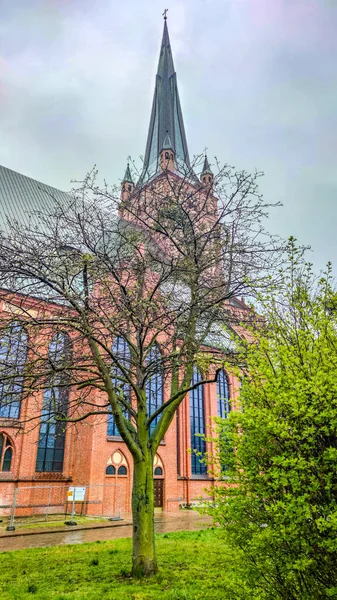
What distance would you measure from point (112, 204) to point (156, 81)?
4499 centimetres

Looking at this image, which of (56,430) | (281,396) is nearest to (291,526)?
(281,396)

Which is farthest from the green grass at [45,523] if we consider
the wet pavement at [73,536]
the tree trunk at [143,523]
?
the tree trunk at [143,523]

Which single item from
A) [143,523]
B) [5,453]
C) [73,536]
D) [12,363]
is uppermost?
[12,363]

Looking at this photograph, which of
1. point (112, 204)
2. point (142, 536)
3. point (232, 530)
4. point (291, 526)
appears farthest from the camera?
point (112, 204)

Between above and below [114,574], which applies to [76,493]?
above

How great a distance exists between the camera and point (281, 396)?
11.8ft

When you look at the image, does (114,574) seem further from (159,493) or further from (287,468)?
(159,493)

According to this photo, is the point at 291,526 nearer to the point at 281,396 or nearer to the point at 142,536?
the point at 281,396

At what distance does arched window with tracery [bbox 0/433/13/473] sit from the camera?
18.7 m

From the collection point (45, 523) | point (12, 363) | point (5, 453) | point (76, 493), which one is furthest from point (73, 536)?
point (12, 363)

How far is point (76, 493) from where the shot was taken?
17609 millimetres

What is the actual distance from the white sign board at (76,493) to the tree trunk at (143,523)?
1155 centimetres

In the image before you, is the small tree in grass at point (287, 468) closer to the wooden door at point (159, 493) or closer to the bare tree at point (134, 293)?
the bare tree at point (134, 293)

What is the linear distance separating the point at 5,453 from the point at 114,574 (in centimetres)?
1377
